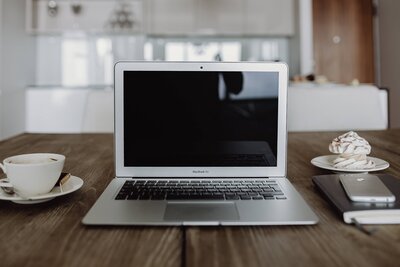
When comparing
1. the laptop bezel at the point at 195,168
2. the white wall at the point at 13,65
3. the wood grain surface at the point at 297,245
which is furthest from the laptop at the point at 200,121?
the white wall at the point at 13,65

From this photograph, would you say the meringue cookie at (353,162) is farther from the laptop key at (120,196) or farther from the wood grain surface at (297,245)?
the laptop key at (120,196)

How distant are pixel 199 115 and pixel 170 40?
4.48 meters

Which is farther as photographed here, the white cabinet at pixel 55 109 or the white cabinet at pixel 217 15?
the white cabinet at pixel 217 15

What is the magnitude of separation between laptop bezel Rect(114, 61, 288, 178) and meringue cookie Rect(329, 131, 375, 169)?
153 mm

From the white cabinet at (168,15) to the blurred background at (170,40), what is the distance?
0.04 feet

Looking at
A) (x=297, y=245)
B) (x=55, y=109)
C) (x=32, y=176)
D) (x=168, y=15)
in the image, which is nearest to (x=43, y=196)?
(x=32, y=176)

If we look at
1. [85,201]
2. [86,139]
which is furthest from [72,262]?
[86,139]

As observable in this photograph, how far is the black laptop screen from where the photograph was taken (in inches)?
32.0

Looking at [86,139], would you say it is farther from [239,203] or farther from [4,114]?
[4,114]

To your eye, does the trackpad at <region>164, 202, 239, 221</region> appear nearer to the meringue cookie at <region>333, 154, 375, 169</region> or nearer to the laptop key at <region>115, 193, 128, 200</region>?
the laptop key at <region>115, 193, 128, 200</region>

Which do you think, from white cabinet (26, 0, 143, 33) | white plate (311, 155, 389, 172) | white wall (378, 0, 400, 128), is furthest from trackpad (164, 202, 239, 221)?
white wall (378, 0, 400, 128)

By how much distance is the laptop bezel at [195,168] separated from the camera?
0.81 meters

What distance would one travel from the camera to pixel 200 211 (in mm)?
607

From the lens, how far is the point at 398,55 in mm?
4719
